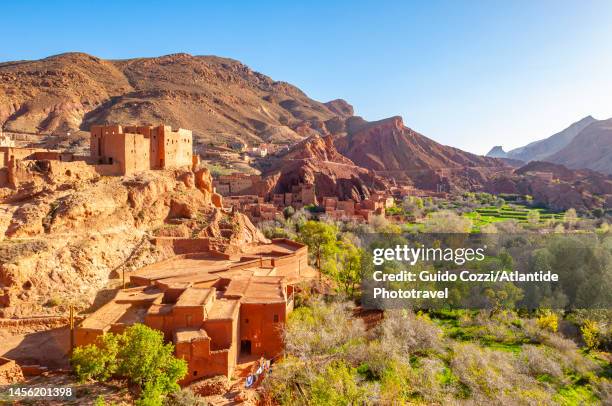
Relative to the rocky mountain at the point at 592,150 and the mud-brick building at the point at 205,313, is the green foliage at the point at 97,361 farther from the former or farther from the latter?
the rocky mountain at the point at 592,150

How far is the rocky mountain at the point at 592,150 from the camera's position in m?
111

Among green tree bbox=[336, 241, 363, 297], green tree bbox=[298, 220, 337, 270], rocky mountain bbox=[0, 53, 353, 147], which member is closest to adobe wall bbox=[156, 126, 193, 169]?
green tree bbox=[298, 220, 337, 270]

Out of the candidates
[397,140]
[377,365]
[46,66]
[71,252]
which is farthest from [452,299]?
[46,66]

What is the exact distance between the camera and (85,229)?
717 inches

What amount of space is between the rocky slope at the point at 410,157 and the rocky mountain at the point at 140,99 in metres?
13.5

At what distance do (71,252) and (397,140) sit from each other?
82556 millimetres

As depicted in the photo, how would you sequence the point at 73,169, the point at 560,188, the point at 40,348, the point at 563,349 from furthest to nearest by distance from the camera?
the point at 560,188 < the point at 73,169 < the point at 563,349 < the point at 40,348

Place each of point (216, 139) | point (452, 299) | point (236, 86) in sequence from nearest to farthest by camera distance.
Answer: point (452, 299) → point (216, 139) → point (236, 86)

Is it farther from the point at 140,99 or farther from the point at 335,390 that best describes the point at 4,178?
the point at 140,99

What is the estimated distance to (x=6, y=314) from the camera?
13.8 meters

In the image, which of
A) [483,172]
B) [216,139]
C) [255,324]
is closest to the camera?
[255,324]

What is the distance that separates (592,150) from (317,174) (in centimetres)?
10301

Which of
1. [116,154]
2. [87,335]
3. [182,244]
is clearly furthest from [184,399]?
[116,154]

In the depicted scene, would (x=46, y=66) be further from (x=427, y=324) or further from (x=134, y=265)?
(x=427, y=324)
